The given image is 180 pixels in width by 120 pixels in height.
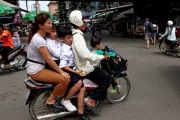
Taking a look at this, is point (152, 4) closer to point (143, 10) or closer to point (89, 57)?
point (143, 10)

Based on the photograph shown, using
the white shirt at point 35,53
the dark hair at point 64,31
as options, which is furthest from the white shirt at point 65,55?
the white shirt at point 35,53

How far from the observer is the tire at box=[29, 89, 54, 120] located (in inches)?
155

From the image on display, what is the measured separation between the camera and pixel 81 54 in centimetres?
387

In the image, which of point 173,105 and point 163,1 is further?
point 163,1

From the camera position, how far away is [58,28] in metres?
4.07

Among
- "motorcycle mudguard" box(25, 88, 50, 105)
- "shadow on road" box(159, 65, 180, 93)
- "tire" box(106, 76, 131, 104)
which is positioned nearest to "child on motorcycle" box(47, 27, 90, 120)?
"motorcycle mudguard" box(25, 88, 50, 105)

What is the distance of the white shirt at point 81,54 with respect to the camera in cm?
387

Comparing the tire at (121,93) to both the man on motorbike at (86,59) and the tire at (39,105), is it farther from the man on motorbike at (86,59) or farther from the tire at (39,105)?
the tire at (39,105)

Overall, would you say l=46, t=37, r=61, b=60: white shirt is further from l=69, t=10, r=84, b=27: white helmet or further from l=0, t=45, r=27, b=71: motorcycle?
l=0, t=45, r=27, b=71: motorcycle

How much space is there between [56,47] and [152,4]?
21450 mm

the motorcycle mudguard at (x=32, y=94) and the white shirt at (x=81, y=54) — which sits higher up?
the white shirt at (x=81, y=54)

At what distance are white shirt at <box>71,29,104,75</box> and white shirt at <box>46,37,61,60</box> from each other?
0.84 ft

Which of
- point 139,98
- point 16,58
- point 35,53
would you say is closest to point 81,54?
point 35,53

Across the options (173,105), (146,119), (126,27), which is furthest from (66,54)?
(126,27)
